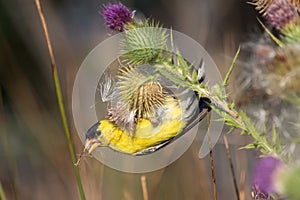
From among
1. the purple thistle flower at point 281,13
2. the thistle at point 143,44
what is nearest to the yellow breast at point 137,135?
the thistle at point 143,44

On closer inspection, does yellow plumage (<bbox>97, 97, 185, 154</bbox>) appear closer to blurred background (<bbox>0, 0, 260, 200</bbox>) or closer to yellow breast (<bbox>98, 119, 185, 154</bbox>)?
yellow breast (<bbox>98, 119, 185, 154</bbox>)

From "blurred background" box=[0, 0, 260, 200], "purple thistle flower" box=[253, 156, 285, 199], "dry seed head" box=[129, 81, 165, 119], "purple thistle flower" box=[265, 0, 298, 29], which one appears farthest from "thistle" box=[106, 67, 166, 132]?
"blurred background" box=[0, 0, 260, 200]

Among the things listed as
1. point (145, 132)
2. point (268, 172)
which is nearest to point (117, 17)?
point (145, 132)

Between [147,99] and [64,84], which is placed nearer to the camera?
[147,99]

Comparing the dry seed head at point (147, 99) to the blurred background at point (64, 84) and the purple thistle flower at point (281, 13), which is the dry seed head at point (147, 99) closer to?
the purple thistle flower at point (281, 13)

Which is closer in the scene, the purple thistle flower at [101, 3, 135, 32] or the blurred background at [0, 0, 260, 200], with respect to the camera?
the purple thistle flower at [101, 3, 135, 32]

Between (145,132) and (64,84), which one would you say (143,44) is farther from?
(64,84)
